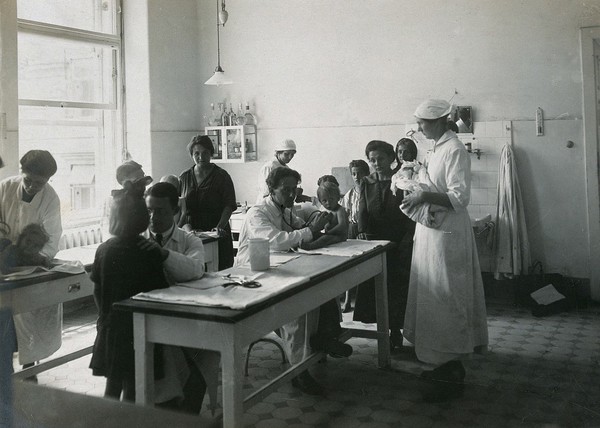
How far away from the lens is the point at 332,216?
3688mm

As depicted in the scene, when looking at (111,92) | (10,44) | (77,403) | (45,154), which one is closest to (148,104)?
(111,92)

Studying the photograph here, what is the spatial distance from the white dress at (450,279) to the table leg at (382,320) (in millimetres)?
363

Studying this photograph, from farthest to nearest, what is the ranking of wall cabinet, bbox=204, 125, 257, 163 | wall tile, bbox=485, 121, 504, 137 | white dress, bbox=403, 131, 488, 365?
wall cabinet, bbox=204, 125, 257, 163
wall tile, bbox=485, 121, 504, 137
white dress, bbox=403, 131, 488, 365

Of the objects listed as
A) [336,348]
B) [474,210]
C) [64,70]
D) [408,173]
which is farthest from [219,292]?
[64,70]

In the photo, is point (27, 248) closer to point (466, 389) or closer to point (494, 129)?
point (466, 389)

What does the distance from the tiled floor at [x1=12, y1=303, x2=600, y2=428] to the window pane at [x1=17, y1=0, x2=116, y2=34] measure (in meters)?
2.98

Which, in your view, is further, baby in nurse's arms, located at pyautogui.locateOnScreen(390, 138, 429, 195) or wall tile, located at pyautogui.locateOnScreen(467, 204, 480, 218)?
wall tile, located at pyautogui.locateOnScreen(467, 204, 480, 218)

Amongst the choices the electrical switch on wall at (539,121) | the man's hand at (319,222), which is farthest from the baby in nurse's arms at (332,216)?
the electrical switch on wall at (539,121)

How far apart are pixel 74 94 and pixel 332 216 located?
137 inches

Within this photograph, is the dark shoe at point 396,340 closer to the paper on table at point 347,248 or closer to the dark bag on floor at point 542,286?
the paper on table at point 347,248

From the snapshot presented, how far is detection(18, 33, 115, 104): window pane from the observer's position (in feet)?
17.5

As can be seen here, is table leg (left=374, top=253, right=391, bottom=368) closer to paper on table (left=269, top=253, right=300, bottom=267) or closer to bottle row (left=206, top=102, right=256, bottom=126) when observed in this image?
paper on table (left=269, top=253, right=300, bottom=267)

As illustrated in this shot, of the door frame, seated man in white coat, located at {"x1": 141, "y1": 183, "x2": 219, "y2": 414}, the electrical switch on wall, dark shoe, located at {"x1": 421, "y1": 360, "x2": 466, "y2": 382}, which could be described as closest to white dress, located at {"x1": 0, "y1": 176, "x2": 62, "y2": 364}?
seated man in white coat, located at {"x1": 141, "y1": 183, "x2": 219, "y2": 414}

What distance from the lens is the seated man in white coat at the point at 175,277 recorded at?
2.48m
